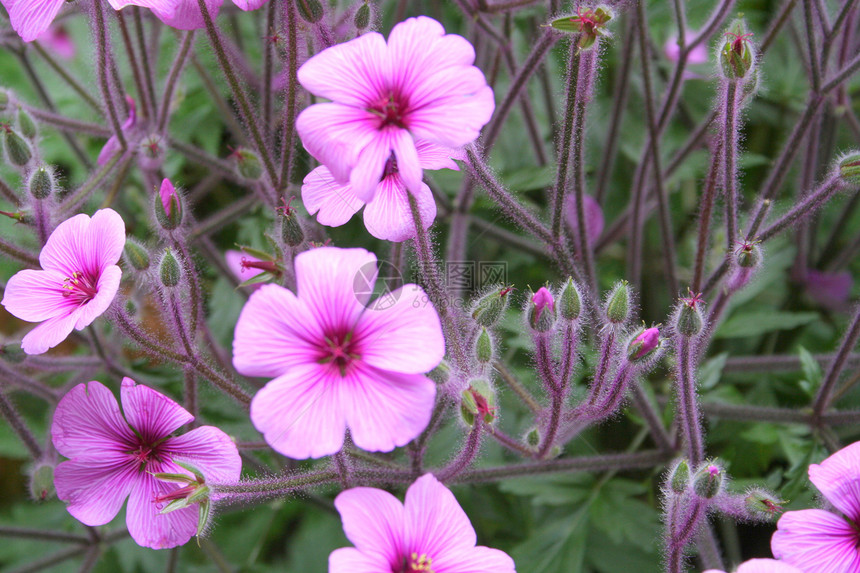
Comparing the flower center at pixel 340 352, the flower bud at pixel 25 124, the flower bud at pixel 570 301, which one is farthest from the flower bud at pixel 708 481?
the flower bud at pixel 25 124

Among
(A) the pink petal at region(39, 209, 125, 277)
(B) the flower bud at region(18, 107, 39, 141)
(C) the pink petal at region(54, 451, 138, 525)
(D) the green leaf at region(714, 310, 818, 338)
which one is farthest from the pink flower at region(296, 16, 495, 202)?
(D) the green leaf at region(714, 310, 818, 338)

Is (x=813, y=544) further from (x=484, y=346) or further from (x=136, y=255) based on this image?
(x=136, y=255)

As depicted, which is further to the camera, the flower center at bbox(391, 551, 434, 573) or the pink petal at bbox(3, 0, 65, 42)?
the pink petal at bbox(3, 0, 65, 42)

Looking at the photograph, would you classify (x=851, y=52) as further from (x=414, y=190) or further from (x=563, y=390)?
(x=414, y=190)

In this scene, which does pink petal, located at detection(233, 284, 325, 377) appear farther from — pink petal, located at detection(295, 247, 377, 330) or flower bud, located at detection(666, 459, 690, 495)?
flower bud, located at detection(666, 459, 690, 495)

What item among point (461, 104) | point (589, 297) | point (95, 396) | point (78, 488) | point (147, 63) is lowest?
point (78, 488)

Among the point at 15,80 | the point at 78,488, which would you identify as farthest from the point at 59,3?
the point at 15,80
